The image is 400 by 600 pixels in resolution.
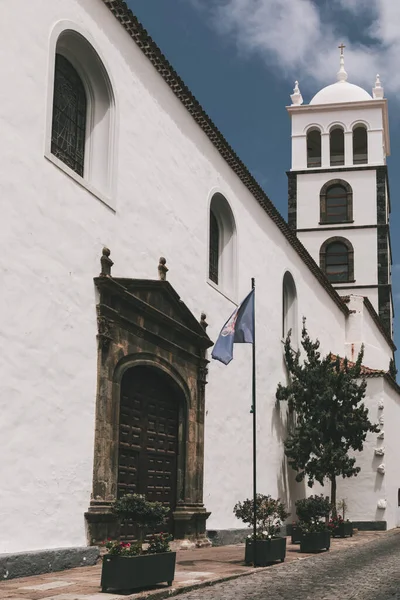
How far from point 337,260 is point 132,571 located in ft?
95.0

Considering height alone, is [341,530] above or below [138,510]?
below

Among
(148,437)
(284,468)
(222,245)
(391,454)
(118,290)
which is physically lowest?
(284,468)

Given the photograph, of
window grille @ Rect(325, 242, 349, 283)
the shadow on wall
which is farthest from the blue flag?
window grille @ Rect(325, 242, 349, 283)

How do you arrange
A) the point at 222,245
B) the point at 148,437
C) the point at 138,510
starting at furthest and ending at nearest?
1. the point at 222,245
2. the point at 148,437
3. the point at 138,510

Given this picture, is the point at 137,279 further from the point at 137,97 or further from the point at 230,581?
the point at 230,581

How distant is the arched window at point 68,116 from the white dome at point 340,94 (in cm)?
2788

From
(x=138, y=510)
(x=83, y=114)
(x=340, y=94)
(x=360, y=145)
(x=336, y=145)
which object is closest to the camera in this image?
(x=138, y=510)

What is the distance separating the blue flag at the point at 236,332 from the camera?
13328 millimetres

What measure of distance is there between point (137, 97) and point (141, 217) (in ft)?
7.32

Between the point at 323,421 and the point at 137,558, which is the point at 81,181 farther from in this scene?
the point at 323,421

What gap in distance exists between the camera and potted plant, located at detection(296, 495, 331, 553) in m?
15.6

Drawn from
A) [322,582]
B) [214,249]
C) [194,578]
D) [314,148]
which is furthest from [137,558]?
[314,148]

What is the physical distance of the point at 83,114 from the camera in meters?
13.3

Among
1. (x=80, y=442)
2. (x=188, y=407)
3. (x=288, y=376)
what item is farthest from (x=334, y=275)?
(x=80, y=442)
